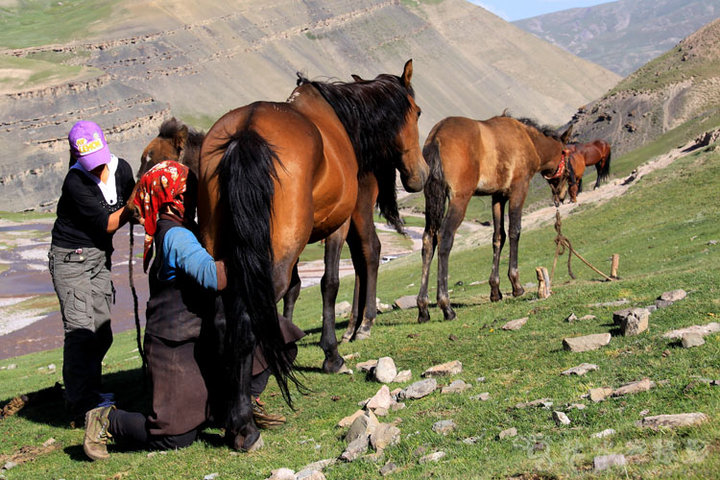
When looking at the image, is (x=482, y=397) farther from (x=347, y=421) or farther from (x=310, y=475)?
(x=310, y=475)

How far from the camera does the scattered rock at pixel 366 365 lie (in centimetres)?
765

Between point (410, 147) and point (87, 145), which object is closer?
point (87, 145)

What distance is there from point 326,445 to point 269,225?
172 centimetres

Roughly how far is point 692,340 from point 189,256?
4.13 meters

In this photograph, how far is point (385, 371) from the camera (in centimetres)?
719

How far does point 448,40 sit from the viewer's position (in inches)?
7766

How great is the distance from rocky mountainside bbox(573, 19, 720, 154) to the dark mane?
4856 centimetres

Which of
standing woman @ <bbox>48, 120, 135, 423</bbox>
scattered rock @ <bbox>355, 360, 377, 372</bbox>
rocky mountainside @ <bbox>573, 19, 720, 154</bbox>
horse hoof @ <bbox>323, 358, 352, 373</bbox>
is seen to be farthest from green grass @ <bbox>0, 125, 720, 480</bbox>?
rocky mountainside @ <bbox>573, 19, 720, 154</bbox>

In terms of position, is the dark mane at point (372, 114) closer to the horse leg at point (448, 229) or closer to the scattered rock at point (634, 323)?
the horse leg at point (448, 229)

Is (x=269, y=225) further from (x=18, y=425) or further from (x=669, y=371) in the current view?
(x=18, y=425)

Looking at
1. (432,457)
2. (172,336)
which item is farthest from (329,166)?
(432,457)

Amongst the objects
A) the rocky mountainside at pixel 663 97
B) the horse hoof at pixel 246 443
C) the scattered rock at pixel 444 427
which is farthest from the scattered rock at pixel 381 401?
the rocky mountainside at pixel 663 97

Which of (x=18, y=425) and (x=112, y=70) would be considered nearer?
(x=18, y=425)

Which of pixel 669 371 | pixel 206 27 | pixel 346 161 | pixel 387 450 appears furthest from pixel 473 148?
pixel 206 27
